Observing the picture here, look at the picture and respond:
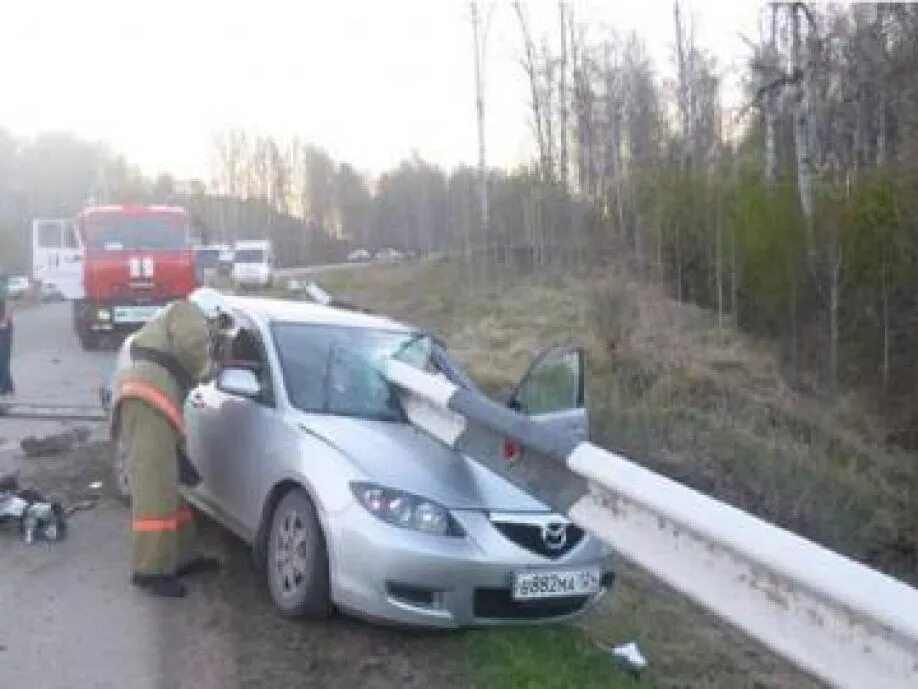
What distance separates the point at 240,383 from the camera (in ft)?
20.7

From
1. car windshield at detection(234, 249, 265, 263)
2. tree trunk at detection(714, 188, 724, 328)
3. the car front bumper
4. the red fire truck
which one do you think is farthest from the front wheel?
car windshield at detection(234, 249, 265, 263)

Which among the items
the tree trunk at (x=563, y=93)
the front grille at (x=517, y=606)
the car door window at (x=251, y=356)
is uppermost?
the tree trunk at (x=563, y=93)

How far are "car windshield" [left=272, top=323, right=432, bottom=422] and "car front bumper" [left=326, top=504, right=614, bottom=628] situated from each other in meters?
1.05

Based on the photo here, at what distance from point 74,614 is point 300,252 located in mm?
92189

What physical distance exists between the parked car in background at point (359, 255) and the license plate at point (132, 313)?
233ft

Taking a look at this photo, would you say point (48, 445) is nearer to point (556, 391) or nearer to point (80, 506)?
point (80, 506)

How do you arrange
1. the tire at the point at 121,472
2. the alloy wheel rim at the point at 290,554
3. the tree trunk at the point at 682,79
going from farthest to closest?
the tree trunk at the point at 682,79 < the tire at the point at 121,472 < the alloy wheel rim at the point at 290,554

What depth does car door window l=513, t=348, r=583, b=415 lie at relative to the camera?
6.20m

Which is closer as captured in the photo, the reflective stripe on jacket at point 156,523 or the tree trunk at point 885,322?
the reflective stripe on jacket at point 156,523

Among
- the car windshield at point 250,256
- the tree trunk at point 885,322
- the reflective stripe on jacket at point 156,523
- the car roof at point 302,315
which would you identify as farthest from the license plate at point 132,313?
the car windshield at point 250,256

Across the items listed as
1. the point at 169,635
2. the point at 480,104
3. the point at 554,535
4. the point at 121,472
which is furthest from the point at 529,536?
the point at 480,104

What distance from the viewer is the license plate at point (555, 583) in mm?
5324

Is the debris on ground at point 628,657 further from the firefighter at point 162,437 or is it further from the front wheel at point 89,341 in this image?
the front wheel at point 89,341

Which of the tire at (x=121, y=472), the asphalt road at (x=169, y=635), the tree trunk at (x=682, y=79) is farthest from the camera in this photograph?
the tree trunk at (x=682, y=79)
